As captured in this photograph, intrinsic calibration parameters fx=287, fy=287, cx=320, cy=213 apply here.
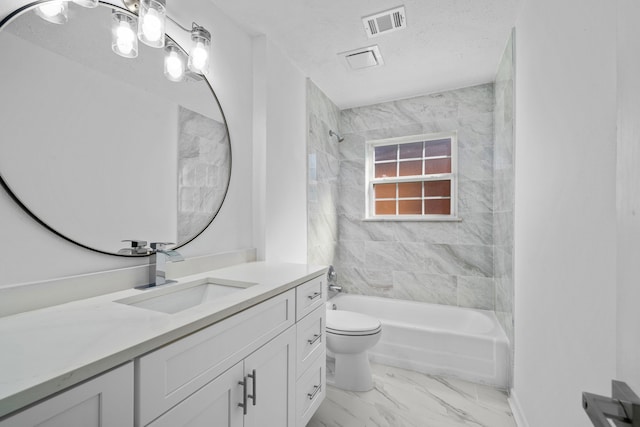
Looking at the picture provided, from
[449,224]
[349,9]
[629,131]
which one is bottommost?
[449,224]

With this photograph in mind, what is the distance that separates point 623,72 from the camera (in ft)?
1.38

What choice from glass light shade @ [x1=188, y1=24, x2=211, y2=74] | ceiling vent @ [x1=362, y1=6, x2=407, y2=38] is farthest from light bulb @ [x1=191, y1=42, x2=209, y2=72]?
ceiling vent @ [x1=362, y1=6, x2=407, y2=38]

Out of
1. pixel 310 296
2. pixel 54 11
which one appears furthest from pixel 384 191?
pixel 54 11

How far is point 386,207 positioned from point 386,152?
0.62 m

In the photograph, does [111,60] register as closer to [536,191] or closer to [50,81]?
[50,81]

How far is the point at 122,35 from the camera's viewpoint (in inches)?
46.3

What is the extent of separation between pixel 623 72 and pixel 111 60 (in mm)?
1577

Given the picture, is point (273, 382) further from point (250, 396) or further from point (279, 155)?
point (279, 155)

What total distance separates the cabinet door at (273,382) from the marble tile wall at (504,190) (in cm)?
154

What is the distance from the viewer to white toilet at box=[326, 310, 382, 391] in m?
1.97

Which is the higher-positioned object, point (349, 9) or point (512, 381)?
point (349, 9)

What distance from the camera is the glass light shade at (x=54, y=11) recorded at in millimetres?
987

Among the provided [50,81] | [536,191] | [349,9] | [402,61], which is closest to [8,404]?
[50,81]

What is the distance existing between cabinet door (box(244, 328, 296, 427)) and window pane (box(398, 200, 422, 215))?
2.14 m
